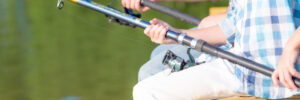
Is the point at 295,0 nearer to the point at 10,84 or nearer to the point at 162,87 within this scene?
the point at 162,87

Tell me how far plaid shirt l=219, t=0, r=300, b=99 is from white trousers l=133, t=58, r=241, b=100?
6 centimetres

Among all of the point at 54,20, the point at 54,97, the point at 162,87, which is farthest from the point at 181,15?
the point at 54,20

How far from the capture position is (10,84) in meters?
6.20

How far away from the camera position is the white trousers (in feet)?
7.87

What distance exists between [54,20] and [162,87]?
11220mm

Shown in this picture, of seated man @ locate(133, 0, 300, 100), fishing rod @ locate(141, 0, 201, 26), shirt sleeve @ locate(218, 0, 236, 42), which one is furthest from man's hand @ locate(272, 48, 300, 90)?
fishing rod @ locate(141, 0, 201, 26)

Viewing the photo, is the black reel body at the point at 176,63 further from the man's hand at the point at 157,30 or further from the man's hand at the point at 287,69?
the man's hand at the point at 287,69

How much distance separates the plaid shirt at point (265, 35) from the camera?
229cm

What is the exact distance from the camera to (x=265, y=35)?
2307mm

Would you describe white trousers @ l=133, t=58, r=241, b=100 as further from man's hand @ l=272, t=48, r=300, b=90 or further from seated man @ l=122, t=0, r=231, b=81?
seated man @ l=122, t=0, r=231, b=81

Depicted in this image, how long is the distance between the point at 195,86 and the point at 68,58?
5643 millimetres

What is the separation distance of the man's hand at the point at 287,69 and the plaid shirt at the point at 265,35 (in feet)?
0.31

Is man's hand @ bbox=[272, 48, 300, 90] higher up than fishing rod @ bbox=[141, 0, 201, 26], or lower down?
lower down

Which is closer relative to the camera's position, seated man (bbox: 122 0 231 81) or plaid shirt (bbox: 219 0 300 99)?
plaid shirt (bbox: 219 0 300 99)
